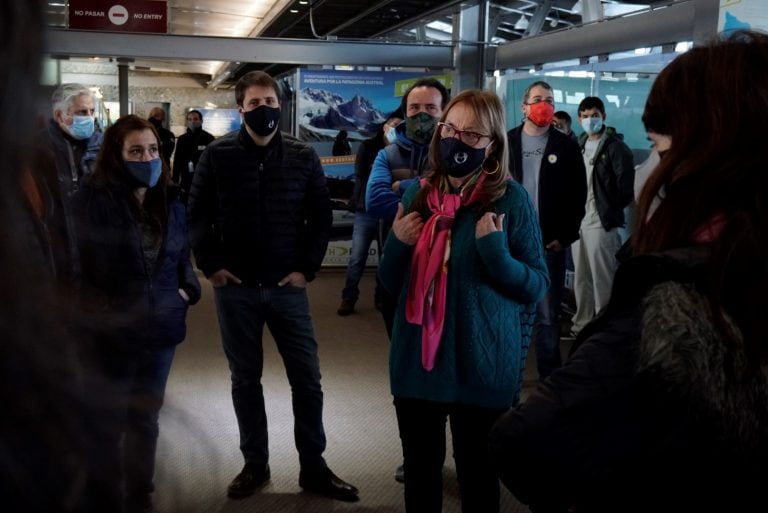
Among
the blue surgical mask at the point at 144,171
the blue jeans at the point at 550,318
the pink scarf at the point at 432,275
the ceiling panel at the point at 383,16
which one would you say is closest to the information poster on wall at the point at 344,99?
the ceiling panel at the point at 383,16

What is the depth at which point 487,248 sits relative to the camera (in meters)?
2.38

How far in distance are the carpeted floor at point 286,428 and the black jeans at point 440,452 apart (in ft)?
1.95

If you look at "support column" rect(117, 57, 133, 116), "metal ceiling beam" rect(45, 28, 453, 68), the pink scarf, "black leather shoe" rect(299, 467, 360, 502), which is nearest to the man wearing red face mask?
"black leather shoe" rect(299, 467, 360, 502)

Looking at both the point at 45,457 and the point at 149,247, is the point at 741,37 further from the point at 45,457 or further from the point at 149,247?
the point at 149,247

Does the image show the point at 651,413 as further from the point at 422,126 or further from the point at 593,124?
the point at 593,124

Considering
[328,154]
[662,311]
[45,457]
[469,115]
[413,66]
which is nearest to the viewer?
[45,457]

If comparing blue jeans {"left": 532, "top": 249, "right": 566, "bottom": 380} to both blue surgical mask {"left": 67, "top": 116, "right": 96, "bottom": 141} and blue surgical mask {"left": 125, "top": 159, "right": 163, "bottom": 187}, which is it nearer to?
blue surgical mask {"left": 125, "top": 159, "right": 163, "bottom": 187}

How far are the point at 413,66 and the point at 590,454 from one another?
6.86 metres

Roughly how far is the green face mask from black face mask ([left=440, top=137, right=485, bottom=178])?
0.93 meters

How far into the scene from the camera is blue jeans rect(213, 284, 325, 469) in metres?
3.33

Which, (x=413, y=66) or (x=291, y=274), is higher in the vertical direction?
(x=413, y=66)

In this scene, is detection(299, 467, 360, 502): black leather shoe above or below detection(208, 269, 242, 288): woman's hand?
below

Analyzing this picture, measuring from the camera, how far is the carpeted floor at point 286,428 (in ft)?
1.85

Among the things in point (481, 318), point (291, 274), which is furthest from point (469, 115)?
point (291, 274)
